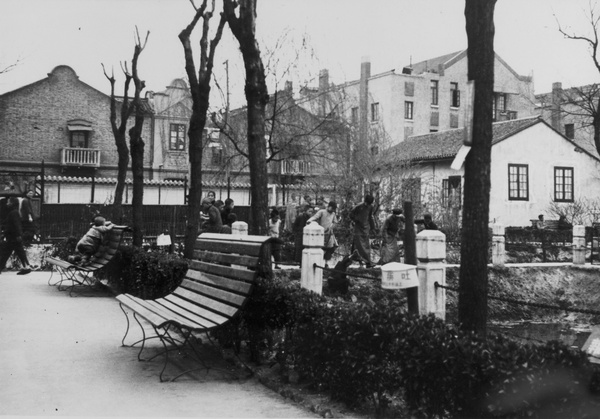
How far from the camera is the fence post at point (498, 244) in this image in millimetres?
21422

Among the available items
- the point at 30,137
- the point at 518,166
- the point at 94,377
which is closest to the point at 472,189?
the point at 94,377

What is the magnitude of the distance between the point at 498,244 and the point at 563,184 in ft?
64.4

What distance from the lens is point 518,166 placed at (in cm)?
3809

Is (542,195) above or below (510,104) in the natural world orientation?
below

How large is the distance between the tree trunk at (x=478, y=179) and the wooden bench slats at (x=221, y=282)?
192cm

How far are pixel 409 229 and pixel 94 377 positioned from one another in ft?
11.9

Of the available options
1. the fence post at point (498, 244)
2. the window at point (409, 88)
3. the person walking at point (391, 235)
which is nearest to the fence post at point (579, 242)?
the fence post at point (498, 244)

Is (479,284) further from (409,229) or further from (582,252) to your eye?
(582,252)

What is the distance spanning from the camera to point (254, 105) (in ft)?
31.3

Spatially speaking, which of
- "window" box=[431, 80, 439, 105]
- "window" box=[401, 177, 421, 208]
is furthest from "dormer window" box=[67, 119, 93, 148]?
"window" box=[431, 80, 439, 105]

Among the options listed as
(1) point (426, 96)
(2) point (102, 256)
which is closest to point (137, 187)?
(2) point (102, 256)

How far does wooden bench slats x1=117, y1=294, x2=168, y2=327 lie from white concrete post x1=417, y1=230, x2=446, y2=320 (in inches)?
102

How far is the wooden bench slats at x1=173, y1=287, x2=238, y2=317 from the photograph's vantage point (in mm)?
6433

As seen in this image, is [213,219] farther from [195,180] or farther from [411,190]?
[411,190]
